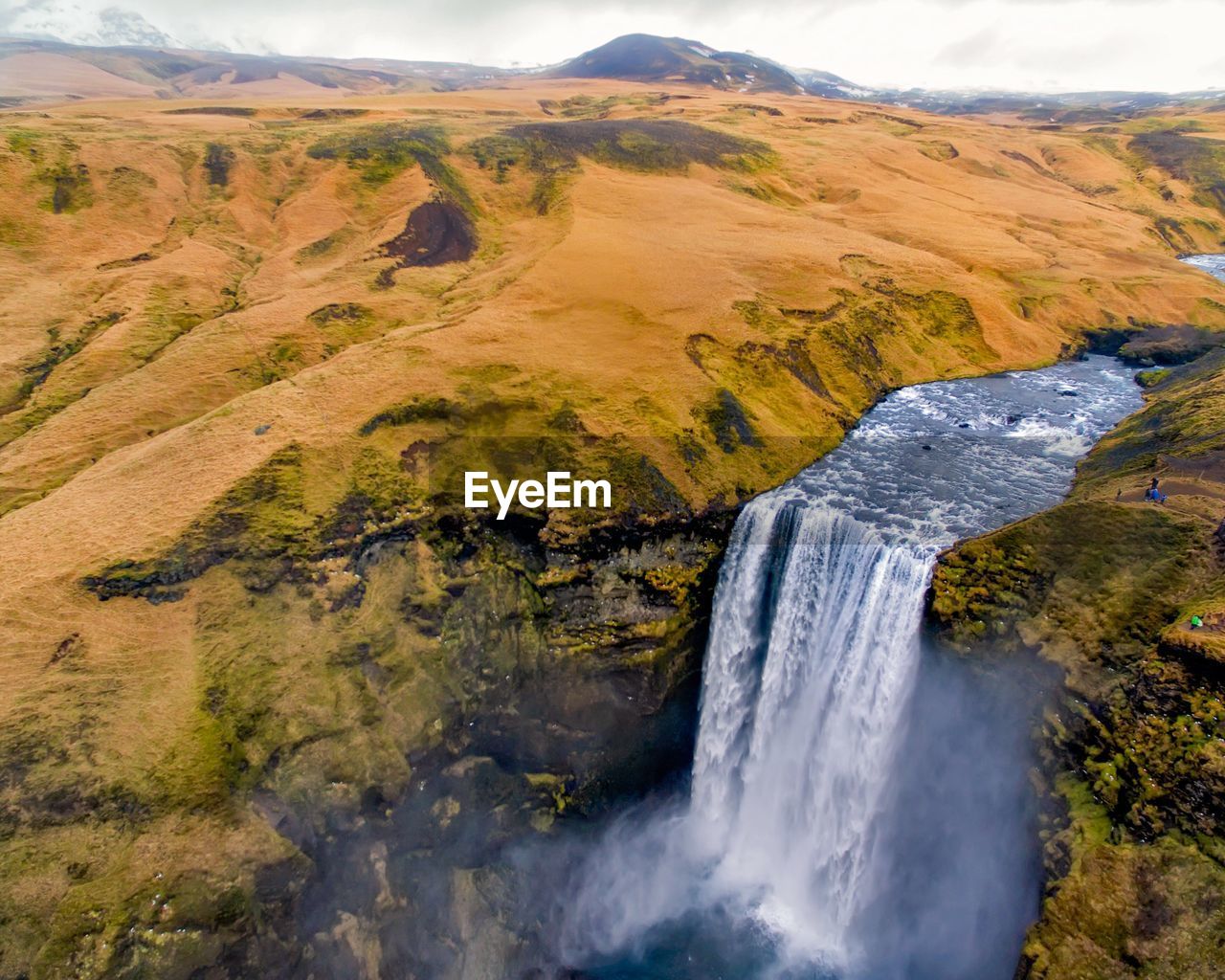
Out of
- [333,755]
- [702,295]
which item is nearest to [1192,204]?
[702,295]

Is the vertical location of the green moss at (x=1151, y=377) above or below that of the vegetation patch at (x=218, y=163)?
below

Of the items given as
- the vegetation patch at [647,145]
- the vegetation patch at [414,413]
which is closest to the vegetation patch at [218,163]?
the vegetation patch at [647,145]

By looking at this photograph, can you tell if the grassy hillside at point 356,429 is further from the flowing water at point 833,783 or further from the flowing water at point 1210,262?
the flowing water at point 1210,262

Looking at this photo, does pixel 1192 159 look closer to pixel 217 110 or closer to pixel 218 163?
pixel 218 163

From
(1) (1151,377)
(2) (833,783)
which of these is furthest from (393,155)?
(1) (1151,377)

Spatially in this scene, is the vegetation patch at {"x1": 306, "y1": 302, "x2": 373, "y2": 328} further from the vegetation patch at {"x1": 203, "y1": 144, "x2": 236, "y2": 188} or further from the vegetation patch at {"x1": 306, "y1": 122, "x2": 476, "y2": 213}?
the vegetation patch at {"x1": 203, "y1": 144, "x2": 236, "y2": 188}

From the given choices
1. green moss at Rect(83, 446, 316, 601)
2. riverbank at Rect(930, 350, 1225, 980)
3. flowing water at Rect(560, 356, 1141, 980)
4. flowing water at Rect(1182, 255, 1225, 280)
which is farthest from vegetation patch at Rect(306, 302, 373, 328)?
flowing water at Rect(1182, 255, 1225, 280)
